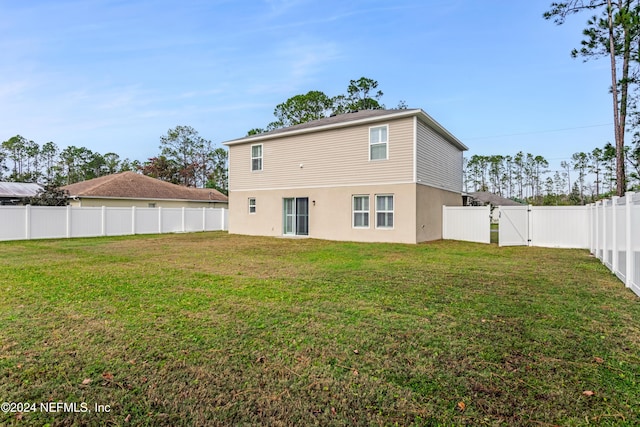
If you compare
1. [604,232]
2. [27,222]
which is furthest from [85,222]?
[604,232]

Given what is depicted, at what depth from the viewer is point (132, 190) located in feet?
77.8

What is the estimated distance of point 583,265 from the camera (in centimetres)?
774

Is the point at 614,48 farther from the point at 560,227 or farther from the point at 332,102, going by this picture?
the point at 332,102

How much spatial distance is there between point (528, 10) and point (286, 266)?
13.5 metres

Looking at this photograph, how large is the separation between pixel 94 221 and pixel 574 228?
20.3 metres

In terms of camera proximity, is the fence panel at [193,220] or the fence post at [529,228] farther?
the fence panel at [193,220]

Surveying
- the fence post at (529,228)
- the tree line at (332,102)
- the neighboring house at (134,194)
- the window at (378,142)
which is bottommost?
the fence post at (529,228)

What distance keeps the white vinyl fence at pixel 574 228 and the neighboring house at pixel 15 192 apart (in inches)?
1053

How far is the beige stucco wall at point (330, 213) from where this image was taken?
499 inches

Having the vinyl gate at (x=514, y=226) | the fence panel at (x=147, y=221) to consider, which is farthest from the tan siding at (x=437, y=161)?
the fence panel at (x=147, y=221)

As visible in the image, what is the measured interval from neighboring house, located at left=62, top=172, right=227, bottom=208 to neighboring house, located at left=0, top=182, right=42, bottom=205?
2.75 meters

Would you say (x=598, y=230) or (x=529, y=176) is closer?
(x=598, y=230)

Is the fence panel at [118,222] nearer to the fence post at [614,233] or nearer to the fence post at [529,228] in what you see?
the fence post at [529,228]

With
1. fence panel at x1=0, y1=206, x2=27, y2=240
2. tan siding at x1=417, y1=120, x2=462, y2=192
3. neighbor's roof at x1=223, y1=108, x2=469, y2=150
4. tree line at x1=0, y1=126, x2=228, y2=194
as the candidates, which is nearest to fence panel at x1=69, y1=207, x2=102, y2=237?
fence panel at x1=0, y1=206, x2=27, y2=240
